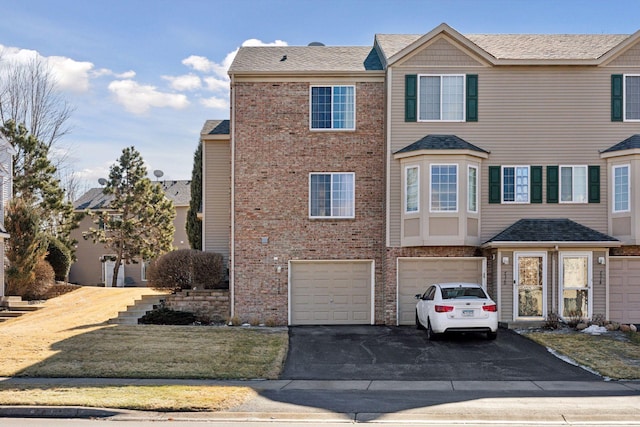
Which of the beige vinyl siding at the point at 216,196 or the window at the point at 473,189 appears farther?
the beige vinyl siding at the point at 216,196

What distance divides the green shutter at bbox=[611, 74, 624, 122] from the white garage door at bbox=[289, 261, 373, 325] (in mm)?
9122

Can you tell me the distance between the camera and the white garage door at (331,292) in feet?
75.1

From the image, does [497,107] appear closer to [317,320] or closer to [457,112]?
[457,112]

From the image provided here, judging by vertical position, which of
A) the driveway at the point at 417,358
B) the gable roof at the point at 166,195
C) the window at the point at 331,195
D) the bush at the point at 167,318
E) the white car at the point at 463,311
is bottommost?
the driveway at the point at 417,358

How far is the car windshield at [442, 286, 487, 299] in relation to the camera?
18.5m

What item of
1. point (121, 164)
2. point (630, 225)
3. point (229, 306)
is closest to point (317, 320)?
point (229, 306)

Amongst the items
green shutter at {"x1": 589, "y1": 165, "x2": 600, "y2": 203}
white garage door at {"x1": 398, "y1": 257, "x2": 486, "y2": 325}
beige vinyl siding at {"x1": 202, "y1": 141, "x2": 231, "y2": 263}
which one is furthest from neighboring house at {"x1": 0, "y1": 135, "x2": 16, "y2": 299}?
green shutter at {"x1": 589, "y1": 165, "x2": 600, "y2": 203}

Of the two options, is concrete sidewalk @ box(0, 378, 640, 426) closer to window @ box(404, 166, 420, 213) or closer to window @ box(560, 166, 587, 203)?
window @ box(404, 166, 420, 213)

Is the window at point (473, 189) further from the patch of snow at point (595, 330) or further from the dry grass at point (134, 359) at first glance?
the dry grass at point (134, 359)

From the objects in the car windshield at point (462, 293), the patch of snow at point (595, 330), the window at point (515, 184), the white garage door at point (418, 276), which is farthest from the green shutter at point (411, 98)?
the patch of snow at point (595, 330)

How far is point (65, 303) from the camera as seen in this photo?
26578 millimetres

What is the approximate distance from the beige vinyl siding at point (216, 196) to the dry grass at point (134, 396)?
13.2 metres

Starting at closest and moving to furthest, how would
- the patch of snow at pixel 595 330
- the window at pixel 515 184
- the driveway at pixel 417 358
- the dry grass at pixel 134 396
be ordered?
the dry grass at pixel 134 396 → the driveway at pixel 417 358 → the patch of snow at pixel 595 330 → the window at pixel 515 184

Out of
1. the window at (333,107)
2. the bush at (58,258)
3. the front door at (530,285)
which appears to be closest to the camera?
the front door at (530,285)
